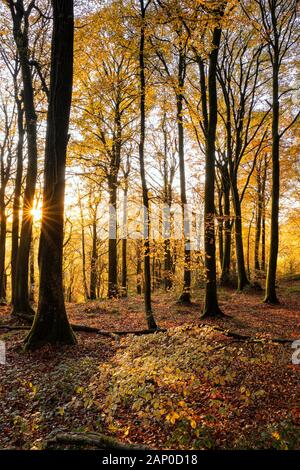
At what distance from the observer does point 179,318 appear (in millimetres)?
11703

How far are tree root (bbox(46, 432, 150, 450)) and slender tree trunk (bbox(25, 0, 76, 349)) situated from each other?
13.1 feet

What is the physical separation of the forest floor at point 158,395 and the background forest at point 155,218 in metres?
0.04

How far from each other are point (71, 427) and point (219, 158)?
64.7ft

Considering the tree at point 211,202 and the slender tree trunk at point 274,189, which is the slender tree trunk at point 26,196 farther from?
the slender tree trunk at point 274,189

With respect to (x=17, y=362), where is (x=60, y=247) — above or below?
above

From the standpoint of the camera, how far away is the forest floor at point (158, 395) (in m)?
4.06

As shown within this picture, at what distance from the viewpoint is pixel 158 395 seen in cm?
474

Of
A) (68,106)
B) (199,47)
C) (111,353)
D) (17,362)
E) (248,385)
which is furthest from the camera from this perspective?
(199,47)

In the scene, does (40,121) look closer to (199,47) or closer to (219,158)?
(199,47)

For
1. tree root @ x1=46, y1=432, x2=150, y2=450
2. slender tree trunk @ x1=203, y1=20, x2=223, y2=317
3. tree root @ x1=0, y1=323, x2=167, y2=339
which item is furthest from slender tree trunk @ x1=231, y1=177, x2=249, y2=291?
tree root @ x1=46, y1=432, x2=150, y2=450

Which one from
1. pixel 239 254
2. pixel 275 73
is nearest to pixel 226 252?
pixel 239 254

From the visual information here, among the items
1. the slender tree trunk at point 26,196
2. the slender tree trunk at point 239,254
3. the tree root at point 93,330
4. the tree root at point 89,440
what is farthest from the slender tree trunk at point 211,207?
the tree root at point 89,440

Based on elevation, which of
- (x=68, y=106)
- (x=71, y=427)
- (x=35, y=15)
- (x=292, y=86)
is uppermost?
(x=35, y=15)

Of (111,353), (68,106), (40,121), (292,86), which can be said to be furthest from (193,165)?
(111,353)
